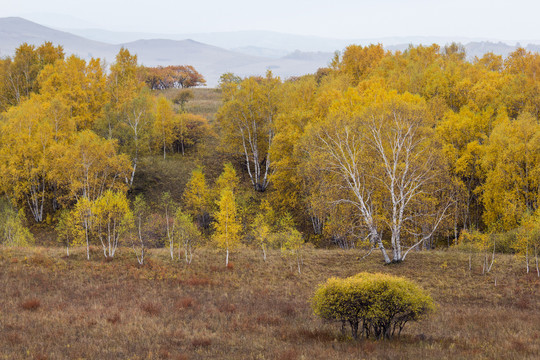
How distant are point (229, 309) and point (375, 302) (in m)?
8.73

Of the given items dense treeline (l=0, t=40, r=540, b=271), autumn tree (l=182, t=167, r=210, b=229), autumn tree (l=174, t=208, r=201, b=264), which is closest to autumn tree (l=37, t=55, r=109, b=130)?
dense treeline (l=0, t=40, r=540, b=271)

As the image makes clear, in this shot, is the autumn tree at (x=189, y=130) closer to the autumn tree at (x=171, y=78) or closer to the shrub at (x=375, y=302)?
the shrub at (x=375, y=302)

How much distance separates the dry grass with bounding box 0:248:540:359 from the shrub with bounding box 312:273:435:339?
92cm

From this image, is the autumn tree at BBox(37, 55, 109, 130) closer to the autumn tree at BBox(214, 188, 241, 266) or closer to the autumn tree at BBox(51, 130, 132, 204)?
the autumn tree at BBox(51, 130, 132, 204)

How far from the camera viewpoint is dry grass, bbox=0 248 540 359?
1384cm

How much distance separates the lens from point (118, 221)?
109 ft

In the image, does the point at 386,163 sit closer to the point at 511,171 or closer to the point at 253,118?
the point at 511,171

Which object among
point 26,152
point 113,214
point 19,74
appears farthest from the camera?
point 19,74

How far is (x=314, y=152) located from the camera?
32031 mm

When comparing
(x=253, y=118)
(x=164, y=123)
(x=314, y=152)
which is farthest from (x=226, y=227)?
(x=164, y=123)

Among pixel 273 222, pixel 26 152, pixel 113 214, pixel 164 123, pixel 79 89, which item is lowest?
pixel 273 222

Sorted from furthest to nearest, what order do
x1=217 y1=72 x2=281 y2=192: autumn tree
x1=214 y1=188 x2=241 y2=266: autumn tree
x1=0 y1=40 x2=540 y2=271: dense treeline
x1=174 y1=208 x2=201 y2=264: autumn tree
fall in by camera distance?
x1=217 y1=72 x2=281 y2=192: autumn tree, x1=0 y1=40 x2=540 y2=271: dense treeline, x1=214 y1=188 x2=241 y2=266: autumn tree, x1=174 y1=208 x2=201 y2=264: autumn tree

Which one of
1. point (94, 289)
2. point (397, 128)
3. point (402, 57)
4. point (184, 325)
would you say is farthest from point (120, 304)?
point (402, 57)

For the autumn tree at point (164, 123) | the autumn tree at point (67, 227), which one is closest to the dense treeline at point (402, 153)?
the autumn tree at point (164, 123)
